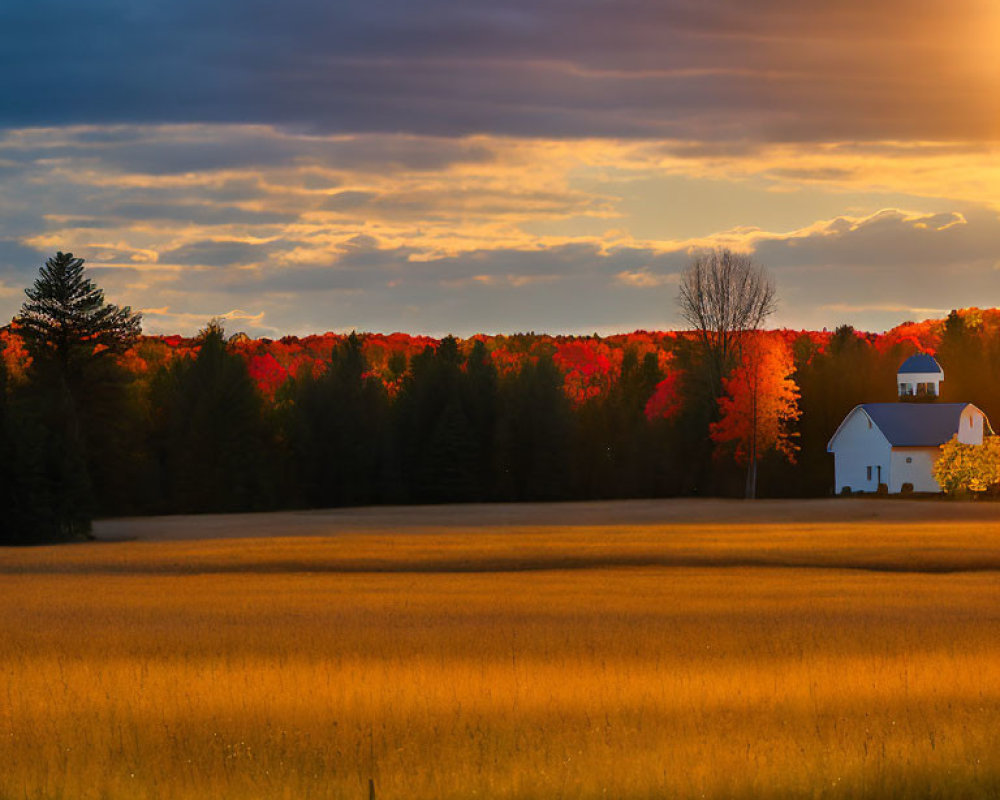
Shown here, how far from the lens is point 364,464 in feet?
325

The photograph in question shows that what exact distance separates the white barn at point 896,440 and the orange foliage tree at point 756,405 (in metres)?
3.91

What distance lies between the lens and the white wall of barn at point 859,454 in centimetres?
9594

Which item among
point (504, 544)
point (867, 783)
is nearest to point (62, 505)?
point (504, 544)

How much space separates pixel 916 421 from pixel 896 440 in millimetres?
2940

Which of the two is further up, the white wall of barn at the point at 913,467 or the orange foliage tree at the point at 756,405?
the orange foliage tree at the point at 756,405

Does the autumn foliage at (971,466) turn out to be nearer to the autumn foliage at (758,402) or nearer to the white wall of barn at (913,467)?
the white wall of barn at (913,467)

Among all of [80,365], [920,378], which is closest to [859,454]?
[920,378]

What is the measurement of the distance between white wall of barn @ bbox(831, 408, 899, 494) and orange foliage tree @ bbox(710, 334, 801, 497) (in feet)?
11.4

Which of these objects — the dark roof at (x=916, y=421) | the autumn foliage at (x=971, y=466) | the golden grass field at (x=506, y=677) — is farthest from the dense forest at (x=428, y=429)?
the golden grass field at (x=506, y=677)

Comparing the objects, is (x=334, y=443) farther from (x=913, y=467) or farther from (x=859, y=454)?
(x=913, y=467)

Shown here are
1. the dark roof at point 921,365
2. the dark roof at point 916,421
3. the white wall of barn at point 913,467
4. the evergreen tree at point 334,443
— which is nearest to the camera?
the dark roof at point 916,421

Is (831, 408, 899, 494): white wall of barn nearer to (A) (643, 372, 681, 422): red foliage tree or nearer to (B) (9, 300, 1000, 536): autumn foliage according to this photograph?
(B) (9, 300, 1000, 536): autumn foliage

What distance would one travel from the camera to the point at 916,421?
96312 millimetres

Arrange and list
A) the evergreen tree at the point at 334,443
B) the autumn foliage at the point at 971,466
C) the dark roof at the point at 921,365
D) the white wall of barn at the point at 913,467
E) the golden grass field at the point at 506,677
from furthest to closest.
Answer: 1. the dark roof at the point at 921,365
2. the evergreen tree at the point at 334,443
3. the white wall of barn at the point at 913,467
4. the autumn foliage at the point at 971,466
5. the golden grass field at the point at 506,677
